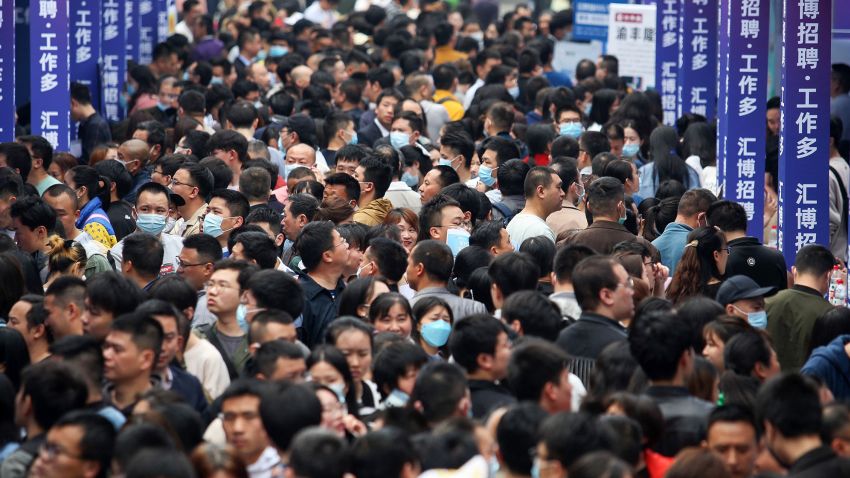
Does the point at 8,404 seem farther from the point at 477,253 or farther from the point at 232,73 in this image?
the point at 232,73

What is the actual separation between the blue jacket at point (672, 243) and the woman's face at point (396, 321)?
312 cm

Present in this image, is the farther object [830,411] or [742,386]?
[742,386]

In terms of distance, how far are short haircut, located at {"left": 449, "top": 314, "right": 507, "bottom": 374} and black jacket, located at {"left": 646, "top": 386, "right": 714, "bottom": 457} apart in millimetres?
810

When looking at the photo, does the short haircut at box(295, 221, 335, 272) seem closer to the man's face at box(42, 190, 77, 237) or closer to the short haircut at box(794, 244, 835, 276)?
the man's face at box(42, 190, 77, 237)

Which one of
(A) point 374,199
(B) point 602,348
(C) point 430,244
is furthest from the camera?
(A) point 374,199

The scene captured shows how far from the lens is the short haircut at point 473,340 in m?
7.60

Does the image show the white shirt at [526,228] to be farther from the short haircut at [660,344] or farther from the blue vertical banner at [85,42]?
the blue vertical banner at [85,42]

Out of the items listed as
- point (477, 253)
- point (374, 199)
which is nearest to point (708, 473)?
point (477, 253)

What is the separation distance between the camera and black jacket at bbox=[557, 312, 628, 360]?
321 inches

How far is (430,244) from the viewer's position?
372 inches

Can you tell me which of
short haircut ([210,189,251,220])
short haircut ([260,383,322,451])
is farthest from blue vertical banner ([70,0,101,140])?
short haircut ([260,383,322,451])

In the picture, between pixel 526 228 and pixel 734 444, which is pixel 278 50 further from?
pixel 734 444

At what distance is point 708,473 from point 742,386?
1.44 m

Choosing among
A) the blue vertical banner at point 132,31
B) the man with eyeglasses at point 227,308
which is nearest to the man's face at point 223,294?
the man with eyeglasses at point 227,308
